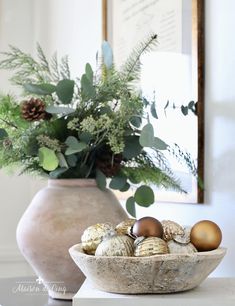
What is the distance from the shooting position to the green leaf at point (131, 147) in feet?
3.55

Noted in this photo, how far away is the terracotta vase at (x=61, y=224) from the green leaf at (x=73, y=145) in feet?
0.29

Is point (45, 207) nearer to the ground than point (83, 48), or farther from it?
nearer to the ground

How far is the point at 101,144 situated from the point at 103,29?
0.68 m

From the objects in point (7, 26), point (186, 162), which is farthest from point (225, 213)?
point (7, 26)

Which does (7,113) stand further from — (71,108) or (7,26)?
(7,26)

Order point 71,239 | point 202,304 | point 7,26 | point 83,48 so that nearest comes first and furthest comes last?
point 202,304, point 71,239, point 83,48, point 7,26

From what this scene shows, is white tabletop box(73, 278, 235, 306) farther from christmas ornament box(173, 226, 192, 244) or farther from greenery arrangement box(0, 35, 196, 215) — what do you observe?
greenery arrangement box(0, 35, 196, 215)

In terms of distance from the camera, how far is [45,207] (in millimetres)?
1075

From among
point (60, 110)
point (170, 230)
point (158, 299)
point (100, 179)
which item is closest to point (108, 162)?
point (100, 179)

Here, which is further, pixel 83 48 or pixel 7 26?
pixel 7 26

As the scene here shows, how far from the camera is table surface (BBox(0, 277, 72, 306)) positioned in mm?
1072

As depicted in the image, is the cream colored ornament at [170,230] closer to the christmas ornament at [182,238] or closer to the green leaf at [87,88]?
the christmas ornament at [182,238]

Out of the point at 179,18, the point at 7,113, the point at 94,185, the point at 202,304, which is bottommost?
the point at 202,304

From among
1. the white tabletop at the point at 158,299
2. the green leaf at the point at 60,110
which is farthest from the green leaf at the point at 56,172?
the white tabletop at the point at 158,299
